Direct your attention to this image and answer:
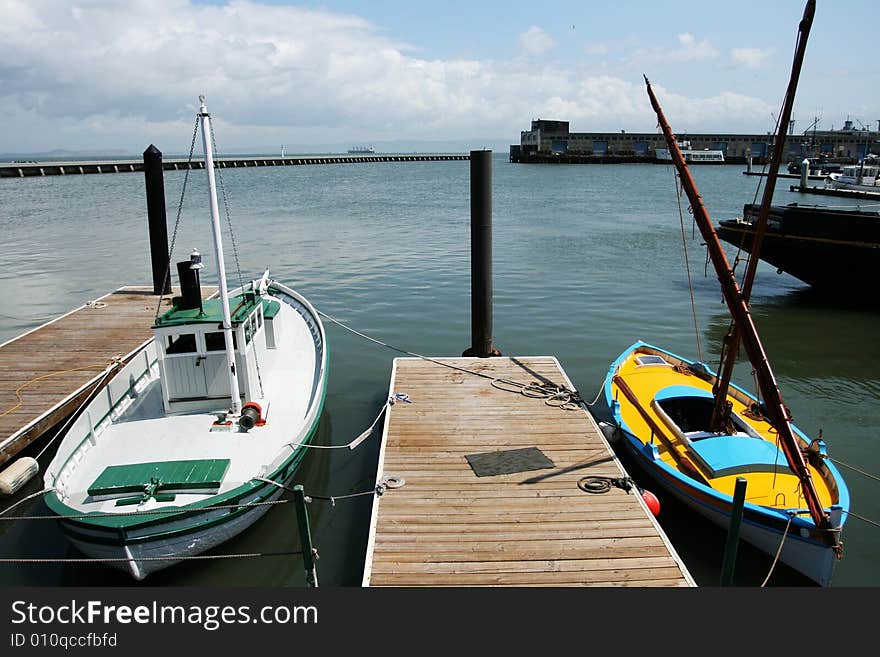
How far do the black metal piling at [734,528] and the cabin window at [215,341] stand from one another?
27.6ft

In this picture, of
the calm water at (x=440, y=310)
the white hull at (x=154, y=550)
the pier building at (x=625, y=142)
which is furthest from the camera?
the pier building at (x=625, y=142)

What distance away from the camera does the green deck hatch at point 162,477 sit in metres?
9.01

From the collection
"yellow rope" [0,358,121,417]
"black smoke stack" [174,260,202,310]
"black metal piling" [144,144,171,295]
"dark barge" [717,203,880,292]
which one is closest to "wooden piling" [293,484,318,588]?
"black smoke stack" [174,260,202,310]

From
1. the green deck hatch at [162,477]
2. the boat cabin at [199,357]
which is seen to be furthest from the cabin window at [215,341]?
the green deck hatch at [162,477]

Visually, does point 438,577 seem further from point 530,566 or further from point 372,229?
point 372,229

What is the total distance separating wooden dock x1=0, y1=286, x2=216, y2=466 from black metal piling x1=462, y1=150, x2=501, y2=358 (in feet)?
27.5

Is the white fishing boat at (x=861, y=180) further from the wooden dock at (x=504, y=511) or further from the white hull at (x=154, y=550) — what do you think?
the white hull at (x=154, y=550)

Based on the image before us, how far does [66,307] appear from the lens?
25.3m

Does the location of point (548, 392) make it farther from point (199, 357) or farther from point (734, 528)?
point (199, 357)

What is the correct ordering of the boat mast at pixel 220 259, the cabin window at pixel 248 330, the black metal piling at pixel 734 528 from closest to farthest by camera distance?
the black metal piling at pixel 734 528, the boat mast at pixel 220 259, the cabin window at pixel 248 330

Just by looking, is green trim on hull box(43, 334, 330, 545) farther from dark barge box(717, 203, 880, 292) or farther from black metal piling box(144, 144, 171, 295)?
dark barge box(717, 203, 880, 292)

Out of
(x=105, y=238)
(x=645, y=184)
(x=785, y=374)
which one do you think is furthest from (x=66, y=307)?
(x=645, y=184)

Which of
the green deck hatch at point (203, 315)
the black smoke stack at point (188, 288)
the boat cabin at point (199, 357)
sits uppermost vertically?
the black smoke stack at point (188, 288)

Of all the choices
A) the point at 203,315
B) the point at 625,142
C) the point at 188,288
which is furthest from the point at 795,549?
the point at 625,142
